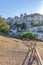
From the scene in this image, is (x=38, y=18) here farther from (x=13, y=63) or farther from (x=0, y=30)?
(x=13, y=63)

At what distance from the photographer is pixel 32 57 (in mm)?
6285

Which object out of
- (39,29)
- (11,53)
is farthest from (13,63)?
(39,29)

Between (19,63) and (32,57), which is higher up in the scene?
(32,57)

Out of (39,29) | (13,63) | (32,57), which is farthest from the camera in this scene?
(39,29)

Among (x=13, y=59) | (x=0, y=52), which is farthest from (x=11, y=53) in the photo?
(x=13, y=59)

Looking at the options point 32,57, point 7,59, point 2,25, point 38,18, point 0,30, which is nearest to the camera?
point 32,57

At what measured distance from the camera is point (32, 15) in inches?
2729

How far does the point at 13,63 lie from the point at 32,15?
2463 inches

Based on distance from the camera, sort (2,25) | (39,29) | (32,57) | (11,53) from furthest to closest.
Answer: (39,29)
(2,25)
(11,53)
(32,57)

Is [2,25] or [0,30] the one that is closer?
[2,25]

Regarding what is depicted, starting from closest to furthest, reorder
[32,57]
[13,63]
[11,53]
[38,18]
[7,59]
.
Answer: [32,57]
[13,63]
[7,59]
[11,53]
[38,18]

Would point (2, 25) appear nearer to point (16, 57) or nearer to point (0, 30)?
point (0, 30)

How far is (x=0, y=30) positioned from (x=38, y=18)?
4559cm

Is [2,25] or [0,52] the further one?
[2,25]
